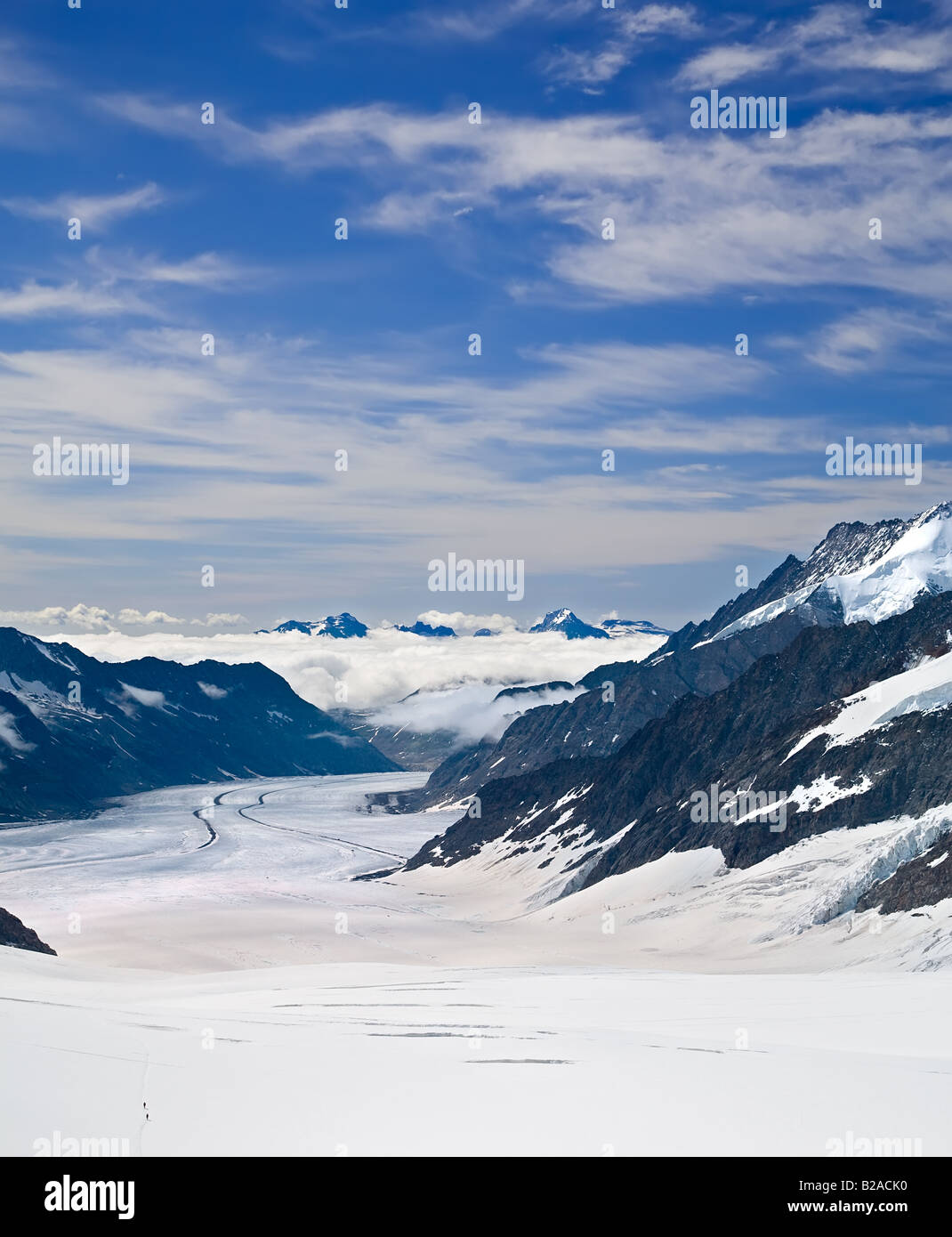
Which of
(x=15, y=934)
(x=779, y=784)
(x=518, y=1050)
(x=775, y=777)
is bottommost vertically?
(x=15, y=934)

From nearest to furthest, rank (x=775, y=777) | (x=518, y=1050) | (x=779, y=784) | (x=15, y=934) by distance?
(x=518, y=1050)
(x=15, y=934)
(x=779, y=784)
(x=775, y=777)

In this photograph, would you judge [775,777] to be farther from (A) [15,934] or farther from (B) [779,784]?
(A) [15,934]

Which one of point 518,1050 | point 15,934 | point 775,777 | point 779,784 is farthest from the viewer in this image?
point 775,777

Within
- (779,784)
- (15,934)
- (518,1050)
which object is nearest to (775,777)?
(779,784)

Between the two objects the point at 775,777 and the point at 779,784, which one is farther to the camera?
the point at 775,777

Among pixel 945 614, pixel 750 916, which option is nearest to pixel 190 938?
pixel 750 916

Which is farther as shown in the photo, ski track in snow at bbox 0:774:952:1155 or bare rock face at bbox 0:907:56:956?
bare rock face at bbox 0:907:56:956

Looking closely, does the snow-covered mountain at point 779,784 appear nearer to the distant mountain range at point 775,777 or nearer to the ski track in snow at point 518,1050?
the distant mountain range at point 775,777

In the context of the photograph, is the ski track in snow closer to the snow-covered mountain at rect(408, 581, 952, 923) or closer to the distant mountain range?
the snow-covered mountain at rect(408, 581, 952, 923)

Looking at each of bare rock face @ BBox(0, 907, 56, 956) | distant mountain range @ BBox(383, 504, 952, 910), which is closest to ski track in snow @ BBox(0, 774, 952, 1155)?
distant mountain range @ BBox(383, 504, 952, 910)

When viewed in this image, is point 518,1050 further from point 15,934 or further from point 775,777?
point 775,777

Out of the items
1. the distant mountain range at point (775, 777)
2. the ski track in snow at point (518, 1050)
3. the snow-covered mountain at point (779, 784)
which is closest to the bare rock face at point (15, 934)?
the ski track in snow at point (518, 1050)

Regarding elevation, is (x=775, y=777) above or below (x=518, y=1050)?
above

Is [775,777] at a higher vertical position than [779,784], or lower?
higher
